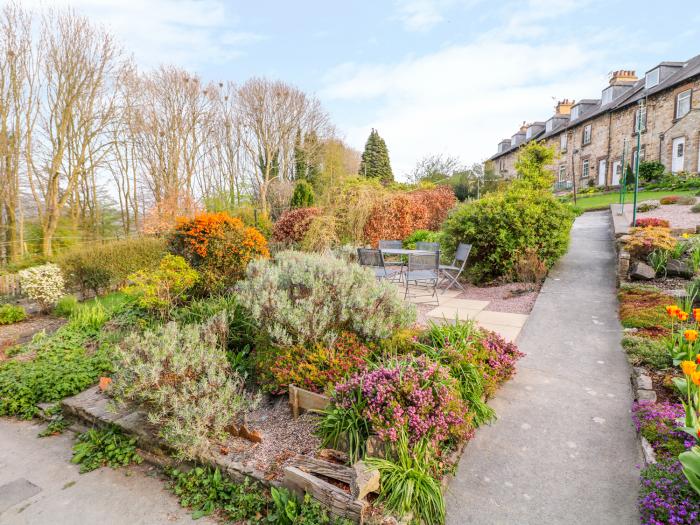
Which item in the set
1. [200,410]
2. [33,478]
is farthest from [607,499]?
[33,478]

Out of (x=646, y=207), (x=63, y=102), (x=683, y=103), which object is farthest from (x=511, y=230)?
(x=683, y=103)

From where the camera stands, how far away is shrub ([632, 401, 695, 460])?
238cm

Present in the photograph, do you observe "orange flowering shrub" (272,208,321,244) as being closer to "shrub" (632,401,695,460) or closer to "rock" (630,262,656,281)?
"rock" (630,262,656,281)

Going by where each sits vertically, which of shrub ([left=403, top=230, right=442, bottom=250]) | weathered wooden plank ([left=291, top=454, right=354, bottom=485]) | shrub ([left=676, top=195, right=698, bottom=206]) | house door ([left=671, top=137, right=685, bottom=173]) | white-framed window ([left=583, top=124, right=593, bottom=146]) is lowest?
weathered wooden plank ([left=291, top=454, right=354, bottom=485])

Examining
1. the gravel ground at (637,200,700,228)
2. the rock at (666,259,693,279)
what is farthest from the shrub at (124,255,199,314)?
the gravel ground at (637,200,700,228)

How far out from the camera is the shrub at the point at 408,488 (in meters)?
2.08

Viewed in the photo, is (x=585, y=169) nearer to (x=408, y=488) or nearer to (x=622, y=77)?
(x=622, y=77)

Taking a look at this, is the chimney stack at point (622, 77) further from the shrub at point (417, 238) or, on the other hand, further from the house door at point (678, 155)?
the shrub at point (417, 238)

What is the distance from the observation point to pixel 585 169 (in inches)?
1123

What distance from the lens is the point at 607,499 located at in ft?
7.45

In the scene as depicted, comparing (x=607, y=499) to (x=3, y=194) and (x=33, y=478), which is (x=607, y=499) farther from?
(x=3, y=194)

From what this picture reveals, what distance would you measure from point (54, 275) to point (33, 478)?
613cm

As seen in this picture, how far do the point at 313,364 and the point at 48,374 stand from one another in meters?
3.16

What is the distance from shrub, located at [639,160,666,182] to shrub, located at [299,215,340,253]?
767 inches
